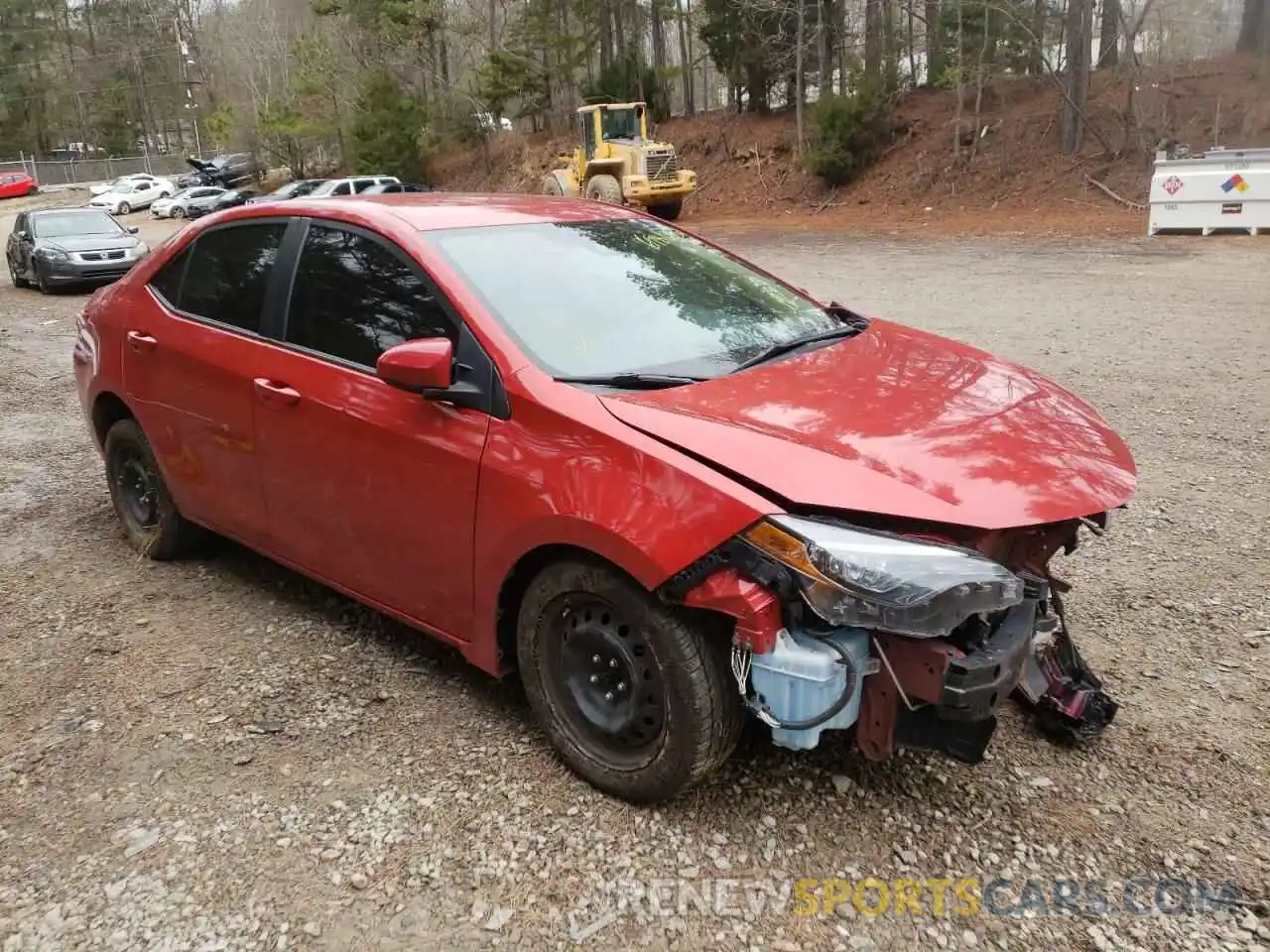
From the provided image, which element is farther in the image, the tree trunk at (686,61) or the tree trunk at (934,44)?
the tree trunk at (686,61)

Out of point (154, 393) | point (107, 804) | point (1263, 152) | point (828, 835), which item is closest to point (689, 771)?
point (828, 835)

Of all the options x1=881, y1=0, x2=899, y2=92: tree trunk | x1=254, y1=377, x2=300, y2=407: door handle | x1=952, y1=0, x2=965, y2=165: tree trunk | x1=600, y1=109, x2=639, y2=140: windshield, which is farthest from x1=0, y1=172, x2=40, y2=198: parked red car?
x1=254, y1=377, x2=300, y2=407: door handle

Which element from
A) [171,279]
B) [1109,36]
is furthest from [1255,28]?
[171,279]

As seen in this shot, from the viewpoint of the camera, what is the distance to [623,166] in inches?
981

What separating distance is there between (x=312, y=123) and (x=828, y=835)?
169 feet

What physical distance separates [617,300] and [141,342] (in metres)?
2.25

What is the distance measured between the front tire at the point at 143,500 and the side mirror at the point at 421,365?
6.54ft

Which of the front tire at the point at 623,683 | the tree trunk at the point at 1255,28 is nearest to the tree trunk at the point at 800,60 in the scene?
the tree trunk at the point at 1255,28

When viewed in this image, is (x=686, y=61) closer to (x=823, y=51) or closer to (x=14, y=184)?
(x=823, y=51)

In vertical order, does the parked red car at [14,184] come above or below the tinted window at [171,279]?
above

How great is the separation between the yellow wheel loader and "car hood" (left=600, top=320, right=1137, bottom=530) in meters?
21.8

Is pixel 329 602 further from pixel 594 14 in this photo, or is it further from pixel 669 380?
pixel 594 14

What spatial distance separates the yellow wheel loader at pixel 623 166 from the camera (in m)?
24.7

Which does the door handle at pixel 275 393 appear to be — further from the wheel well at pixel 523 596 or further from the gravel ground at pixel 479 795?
the wheel well at pixel 523 596
